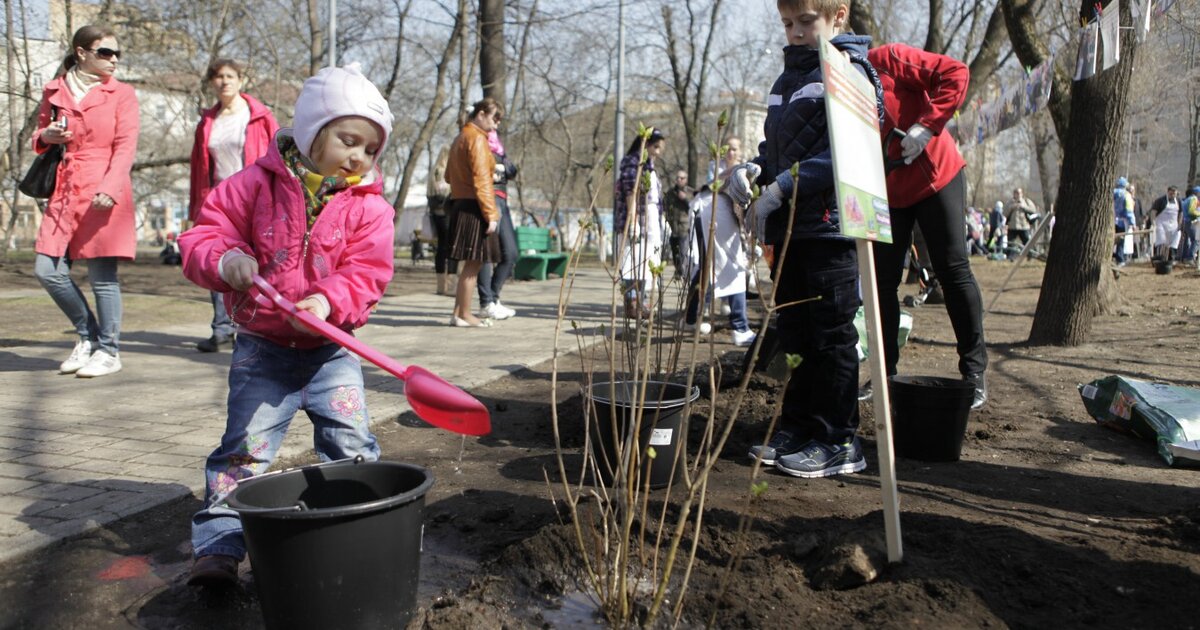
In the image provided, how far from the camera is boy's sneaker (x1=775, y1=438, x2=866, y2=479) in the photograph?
135 inches

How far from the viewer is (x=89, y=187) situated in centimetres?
525

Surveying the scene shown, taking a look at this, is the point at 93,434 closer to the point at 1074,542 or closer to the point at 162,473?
the point at 162,473

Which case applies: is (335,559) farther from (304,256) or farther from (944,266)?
(944,266)

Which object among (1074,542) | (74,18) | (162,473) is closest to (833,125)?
(1074,542)

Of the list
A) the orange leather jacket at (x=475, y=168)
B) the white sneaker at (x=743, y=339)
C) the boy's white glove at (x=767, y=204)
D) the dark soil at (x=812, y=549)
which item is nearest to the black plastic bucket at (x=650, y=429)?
the dark soil at (x=812, y=549)

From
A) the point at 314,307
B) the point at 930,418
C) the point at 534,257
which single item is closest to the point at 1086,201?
the point at 930,418

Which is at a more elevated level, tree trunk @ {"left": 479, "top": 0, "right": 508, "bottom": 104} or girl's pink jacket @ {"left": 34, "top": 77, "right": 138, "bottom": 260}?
Answer: tree trunk @ {"left": 479, "top": 0, "right": 508, "bottom": 104}

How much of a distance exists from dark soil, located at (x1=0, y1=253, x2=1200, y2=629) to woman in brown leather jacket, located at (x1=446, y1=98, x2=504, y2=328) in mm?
3795

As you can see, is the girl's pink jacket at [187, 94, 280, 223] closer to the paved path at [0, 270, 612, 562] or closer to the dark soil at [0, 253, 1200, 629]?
the paved path at [0, 270, 612, 562]

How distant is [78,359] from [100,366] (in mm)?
157

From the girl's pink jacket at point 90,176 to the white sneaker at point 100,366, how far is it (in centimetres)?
60

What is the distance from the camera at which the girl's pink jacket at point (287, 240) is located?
2.56 m

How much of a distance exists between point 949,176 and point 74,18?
46.9 ft

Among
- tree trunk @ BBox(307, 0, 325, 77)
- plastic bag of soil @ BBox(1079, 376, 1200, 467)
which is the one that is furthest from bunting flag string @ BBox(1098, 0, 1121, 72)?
tree trunk @ BBox(307, 0, 325, 77)
